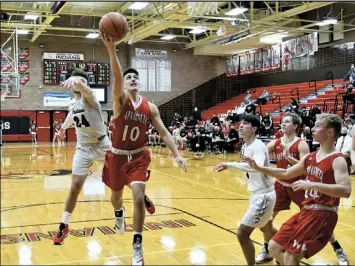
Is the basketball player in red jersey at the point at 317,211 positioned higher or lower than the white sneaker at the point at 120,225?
higher

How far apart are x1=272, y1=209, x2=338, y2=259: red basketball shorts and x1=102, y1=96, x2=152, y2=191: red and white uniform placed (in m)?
1.50

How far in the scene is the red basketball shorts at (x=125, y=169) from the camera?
4.59 metres

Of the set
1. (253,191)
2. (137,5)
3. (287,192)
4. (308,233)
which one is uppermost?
(137,5)

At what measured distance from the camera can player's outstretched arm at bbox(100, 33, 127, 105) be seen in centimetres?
419

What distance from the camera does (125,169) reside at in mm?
4699

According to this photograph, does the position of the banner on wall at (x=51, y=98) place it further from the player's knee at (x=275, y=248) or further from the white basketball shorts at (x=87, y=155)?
Result: the player's knee at (x=275, y=248)

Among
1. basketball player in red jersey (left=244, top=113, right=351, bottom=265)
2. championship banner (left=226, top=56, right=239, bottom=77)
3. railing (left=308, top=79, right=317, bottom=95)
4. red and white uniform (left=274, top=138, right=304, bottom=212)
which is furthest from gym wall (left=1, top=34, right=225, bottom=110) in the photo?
basketball player in red jersey (left=244, top=113, right=351, bottom=265)

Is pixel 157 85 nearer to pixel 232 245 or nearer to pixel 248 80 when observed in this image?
pixel 248 80

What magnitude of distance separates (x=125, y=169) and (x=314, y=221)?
1920 mm

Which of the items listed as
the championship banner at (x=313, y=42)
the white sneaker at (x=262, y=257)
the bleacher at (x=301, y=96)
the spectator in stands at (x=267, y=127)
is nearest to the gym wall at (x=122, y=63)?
the bleacher at (x=301, y=96)

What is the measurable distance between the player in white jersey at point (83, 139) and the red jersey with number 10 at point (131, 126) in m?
0.58

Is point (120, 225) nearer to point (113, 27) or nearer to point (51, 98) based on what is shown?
point (113, 27)

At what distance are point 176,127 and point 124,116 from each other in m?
17.3

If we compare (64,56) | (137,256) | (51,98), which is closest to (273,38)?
(64,56)
